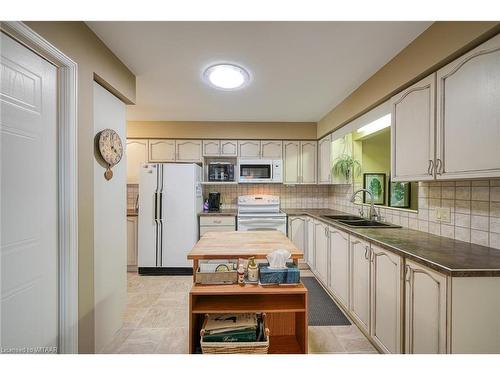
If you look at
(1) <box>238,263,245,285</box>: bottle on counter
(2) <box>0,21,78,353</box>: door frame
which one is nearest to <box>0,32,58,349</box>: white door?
(2) <box>0,21,78,353</box>: door frame

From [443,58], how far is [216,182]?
3.09m

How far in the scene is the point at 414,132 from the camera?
170cm

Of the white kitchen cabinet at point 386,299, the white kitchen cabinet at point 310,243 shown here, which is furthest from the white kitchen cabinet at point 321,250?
the white kitchen cabinet at point 386,299

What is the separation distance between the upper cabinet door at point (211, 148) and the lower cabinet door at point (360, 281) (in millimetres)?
2531

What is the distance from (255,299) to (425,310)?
953 millimetres

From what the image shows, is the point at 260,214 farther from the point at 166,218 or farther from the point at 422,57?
the point at 422,57

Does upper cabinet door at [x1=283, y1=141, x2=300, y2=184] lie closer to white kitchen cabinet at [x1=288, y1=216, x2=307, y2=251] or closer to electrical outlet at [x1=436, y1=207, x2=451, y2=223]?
white kitchen cabinet at [x1=288, y1=216, x2=307, y2=251]

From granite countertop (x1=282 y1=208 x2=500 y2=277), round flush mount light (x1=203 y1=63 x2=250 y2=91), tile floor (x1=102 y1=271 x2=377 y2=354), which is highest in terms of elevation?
round flush mount light (x1=203 y1=63 x2=250 y2=91)

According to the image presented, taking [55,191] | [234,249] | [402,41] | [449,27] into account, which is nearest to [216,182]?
[234,249]

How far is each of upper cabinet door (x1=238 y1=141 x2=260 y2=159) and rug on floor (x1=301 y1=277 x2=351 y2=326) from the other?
7.16ft

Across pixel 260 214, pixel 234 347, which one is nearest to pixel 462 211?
pixel 234 347

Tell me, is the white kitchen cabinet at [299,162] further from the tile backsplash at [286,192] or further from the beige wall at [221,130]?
the tile backsplash at [286,192]

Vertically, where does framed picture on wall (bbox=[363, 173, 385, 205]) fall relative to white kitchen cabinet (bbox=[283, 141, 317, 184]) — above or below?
below

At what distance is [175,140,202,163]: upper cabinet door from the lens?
385cm
